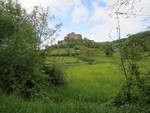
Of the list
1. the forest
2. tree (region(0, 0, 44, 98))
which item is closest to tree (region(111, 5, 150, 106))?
the forest

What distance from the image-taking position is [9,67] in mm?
17141

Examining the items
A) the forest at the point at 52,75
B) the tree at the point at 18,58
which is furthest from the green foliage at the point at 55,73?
the tree at the point at 18,58

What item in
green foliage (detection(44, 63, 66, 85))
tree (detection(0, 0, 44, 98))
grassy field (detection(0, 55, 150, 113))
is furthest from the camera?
green foliage (detection(44, 63, 66, 85))

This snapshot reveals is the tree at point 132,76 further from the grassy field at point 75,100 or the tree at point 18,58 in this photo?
the tree at point 18,58

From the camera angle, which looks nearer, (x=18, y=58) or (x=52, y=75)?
(x=18, y=58)

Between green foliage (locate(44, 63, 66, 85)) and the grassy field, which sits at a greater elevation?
green foliage (locate(44, 63, 66, 85))

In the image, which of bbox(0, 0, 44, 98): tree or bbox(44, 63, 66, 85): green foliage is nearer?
bbox(0, 0, 44, 98): tree

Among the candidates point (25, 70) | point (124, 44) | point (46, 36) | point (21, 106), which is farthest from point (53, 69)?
point (21, 106)

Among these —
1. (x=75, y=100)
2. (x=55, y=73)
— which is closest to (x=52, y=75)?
(x=55, y=73)

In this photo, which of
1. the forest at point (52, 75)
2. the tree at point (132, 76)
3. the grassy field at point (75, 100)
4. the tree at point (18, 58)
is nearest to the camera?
the grassy field at point (75, 100)

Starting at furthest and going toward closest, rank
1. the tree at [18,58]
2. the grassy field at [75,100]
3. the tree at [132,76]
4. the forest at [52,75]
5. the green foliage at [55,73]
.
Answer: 1. the green foliage at [55,73]
2. the tree at [18,58]
3. the tree at [132,76]
4. the forest at [52,75]
5. the grassy field at [75,100]

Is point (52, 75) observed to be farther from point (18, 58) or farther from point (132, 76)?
point (132, 76)

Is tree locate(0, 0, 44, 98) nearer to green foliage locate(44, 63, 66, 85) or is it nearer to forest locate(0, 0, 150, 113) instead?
forest locate(0, 0, 150, 113)

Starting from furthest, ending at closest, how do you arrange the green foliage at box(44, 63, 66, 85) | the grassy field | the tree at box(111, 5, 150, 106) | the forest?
the green foliage at box(44, 63, 66, 85) → the tree at box(111, 5, 150, 106) → the forest → the grassy field
